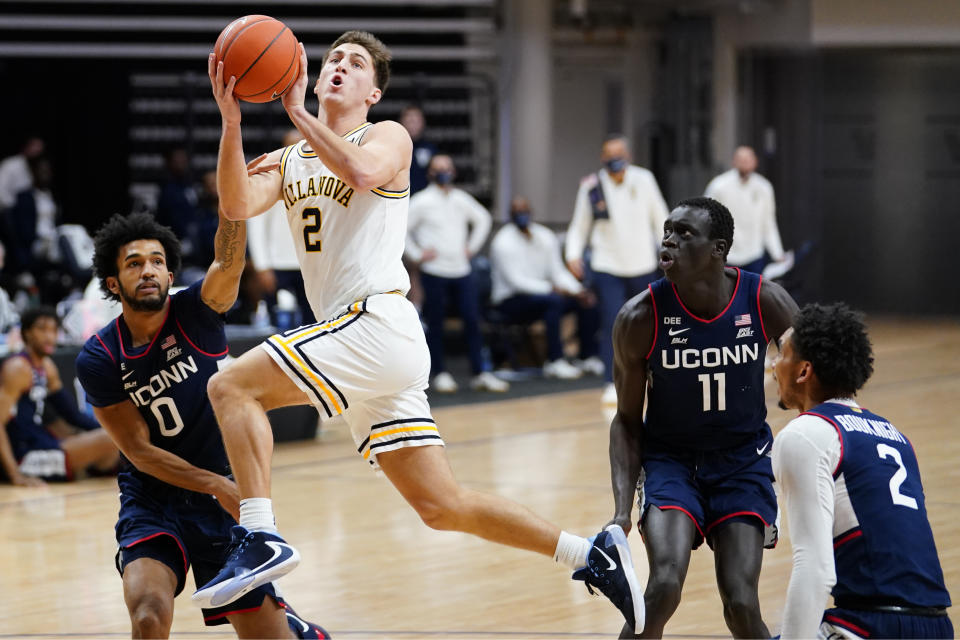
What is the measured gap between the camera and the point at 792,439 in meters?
3.04

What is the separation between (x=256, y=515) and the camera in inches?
Answer: 141

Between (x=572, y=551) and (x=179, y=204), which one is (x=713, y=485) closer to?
(x=572, y=551)

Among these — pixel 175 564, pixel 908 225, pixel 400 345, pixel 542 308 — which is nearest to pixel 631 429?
pixel 400 345

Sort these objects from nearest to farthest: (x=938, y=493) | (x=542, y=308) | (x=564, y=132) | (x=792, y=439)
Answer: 1. (x=792, y=439)
2. (x=938, y=493)
3. (x=542, y=308)
4. (x=564, y=132)

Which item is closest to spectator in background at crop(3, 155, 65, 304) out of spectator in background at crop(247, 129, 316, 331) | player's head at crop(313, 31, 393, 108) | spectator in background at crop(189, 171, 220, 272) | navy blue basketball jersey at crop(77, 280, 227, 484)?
spectator in background at crop(189, 171, 220, 272)

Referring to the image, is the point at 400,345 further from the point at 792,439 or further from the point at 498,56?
the point at 498,56

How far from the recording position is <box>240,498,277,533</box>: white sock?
3574 millimetres

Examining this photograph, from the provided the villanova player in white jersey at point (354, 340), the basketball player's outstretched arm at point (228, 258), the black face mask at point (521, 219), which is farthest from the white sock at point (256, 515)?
the black face mask at point (521, 219)

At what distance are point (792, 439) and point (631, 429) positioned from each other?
0.98 m

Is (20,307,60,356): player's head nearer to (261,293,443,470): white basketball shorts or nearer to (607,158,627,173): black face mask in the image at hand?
(261,293,443,470): white basketball shorts

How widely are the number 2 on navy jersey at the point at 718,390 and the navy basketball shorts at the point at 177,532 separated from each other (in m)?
1.33

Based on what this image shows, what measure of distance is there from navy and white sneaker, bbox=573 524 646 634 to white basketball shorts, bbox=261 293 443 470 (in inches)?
21.7

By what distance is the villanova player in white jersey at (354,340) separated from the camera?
369 cm

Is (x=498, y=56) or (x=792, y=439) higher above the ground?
(x=498, y=56)
